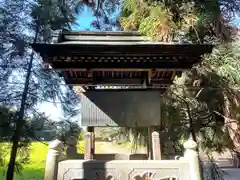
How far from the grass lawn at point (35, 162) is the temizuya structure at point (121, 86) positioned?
2135 mm

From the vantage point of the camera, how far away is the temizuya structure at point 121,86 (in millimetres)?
2555

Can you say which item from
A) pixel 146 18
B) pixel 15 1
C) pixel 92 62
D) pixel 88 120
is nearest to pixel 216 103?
pixel 146 18

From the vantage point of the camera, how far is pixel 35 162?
5906 mm

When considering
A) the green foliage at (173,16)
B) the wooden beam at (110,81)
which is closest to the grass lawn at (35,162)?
the wooden beam at (110,81)

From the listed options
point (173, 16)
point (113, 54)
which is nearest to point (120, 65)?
point (113, 54)

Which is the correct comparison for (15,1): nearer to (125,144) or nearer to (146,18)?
(146,18)

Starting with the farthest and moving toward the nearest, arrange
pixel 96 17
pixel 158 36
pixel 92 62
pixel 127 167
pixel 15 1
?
pixel 96 17 → pixel 15 1 → pixel 158 36 → pixel 92 62 → pixel 127 167

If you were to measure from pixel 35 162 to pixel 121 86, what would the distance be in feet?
10.3

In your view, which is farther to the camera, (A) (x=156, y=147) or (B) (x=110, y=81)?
(B) (x=110, y=81)

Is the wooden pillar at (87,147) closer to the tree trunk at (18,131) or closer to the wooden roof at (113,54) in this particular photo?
the wooden roof at (113,54)

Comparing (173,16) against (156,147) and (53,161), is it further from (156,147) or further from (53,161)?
(53,161)

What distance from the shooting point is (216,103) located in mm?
4656

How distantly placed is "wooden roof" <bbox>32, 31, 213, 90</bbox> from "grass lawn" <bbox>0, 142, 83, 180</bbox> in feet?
9.41

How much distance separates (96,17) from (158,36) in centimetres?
306
